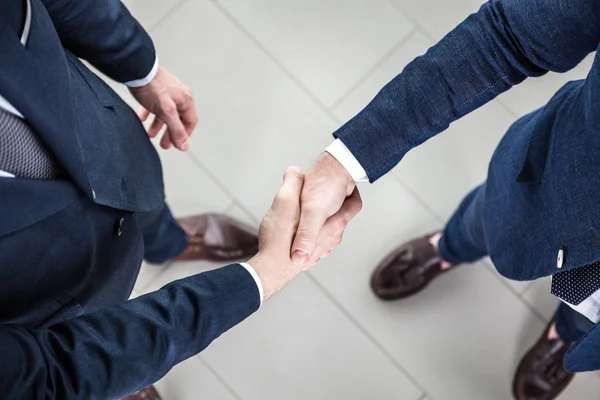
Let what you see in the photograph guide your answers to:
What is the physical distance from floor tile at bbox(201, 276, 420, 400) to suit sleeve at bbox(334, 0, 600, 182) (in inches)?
28.4

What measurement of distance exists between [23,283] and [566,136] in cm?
71

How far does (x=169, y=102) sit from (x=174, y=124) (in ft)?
0.14

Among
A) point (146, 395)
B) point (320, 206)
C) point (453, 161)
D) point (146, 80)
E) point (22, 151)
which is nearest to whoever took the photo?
point (22, 151)

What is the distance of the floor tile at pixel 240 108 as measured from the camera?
1614 mm

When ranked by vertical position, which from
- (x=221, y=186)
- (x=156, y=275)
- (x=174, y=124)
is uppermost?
(x=174, y=124)

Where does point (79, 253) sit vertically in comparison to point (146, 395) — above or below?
above

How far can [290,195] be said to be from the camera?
92 cm

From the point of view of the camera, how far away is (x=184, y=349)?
2.43 feet

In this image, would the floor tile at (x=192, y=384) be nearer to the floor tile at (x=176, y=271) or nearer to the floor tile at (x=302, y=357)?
the floor tile at (x=302, y=357)

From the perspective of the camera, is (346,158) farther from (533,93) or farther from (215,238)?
(533,93)

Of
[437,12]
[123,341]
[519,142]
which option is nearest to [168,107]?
[123,341]

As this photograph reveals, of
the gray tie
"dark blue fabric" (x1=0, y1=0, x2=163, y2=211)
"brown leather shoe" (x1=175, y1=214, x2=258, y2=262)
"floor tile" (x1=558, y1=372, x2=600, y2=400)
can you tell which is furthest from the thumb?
"floor tile" (x1=558, y1=372, x2=600, y2=400)

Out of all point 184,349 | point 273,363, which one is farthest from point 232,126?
point 184,349

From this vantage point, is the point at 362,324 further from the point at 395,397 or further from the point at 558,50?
the point at 558,50
